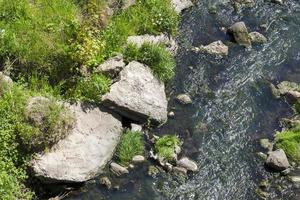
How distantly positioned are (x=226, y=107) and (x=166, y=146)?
134 inches

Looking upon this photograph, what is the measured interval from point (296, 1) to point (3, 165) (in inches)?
685

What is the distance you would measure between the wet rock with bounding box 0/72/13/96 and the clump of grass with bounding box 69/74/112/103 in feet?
6.41

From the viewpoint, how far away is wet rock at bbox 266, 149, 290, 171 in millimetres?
16281

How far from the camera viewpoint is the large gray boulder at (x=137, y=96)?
16547 millimetres

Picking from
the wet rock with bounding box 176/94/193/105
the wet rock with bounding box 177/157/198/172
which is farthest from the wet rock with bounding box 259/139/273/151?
the wet rock with bounding box 176/94/193/105

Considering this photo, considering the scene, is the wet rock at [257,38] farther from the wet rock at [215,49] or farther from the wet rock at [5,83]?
the wet rock at [5,83]

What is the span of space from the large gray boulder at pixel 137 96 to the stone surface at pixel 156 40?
1.33 meters

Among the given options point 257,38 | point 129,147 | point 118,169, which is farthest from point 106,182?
point 257,38

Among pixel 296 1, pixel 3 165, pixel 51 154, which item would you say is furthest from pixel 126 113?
pixel 296 1

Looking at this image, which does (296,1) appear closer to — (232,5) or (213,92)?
(232,5)

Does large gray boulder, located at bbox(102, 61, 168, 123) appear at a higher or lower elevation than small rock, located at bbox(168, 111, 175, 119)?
higher

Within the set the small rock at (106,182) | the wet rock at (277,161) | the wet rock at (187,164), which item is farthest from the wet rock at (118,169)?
the wet rock at (277,161)

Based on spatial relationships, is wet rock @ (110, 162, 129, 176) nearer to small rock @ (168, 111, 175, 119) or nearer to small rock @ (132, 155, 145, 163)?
small rock @ (132, 155, 145, 163)

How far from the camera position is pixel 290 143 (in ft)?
55.9
